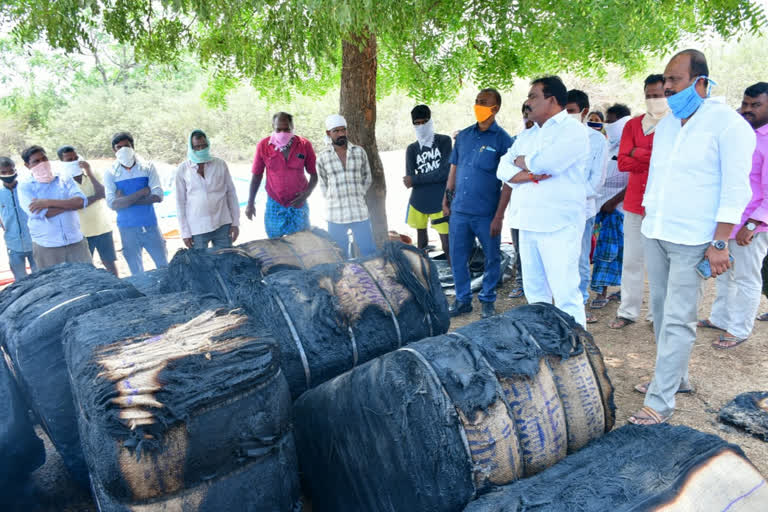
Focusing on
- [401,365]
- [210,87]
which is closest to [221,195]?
[210,87]

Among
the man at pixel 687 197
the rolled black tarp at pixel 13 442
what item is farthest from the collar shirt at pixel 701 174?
the rolled black tarp at pixel 13 442

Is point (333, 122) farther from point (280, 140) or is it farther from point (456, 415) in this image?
point (456, 415)

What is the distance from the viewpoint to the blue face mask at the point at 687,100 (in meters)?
2.84

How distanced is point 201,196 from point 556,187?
3.75m

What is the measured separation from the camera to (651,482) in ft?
5.70

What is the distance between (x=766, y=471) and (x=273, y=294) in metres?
2.76

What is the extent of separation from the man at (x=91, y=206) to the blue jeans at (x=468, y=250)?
420cm

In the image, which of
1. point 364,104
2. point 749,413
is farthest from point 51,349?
point 364,104

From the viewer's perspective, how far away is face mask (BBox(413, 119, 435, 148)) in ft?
20.8

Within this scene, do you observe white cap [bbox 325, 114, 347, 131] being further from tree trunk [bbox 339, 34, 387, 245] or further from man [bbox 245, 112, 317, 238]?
tree trunk [bbox 339, 34, 387, 245]

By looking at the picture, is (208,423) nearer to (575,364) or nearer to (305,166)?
(575,364)

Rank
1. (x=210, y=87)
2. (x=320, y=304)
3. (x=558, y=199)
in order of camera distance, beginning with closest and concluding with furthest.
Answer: (x=320, y=304) → (x=558, y=199) → (x=210, y=87)

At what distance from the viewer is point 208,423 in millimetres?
1958

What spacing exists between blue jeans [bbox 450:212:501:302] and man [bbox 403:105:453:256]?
4.47 ft
